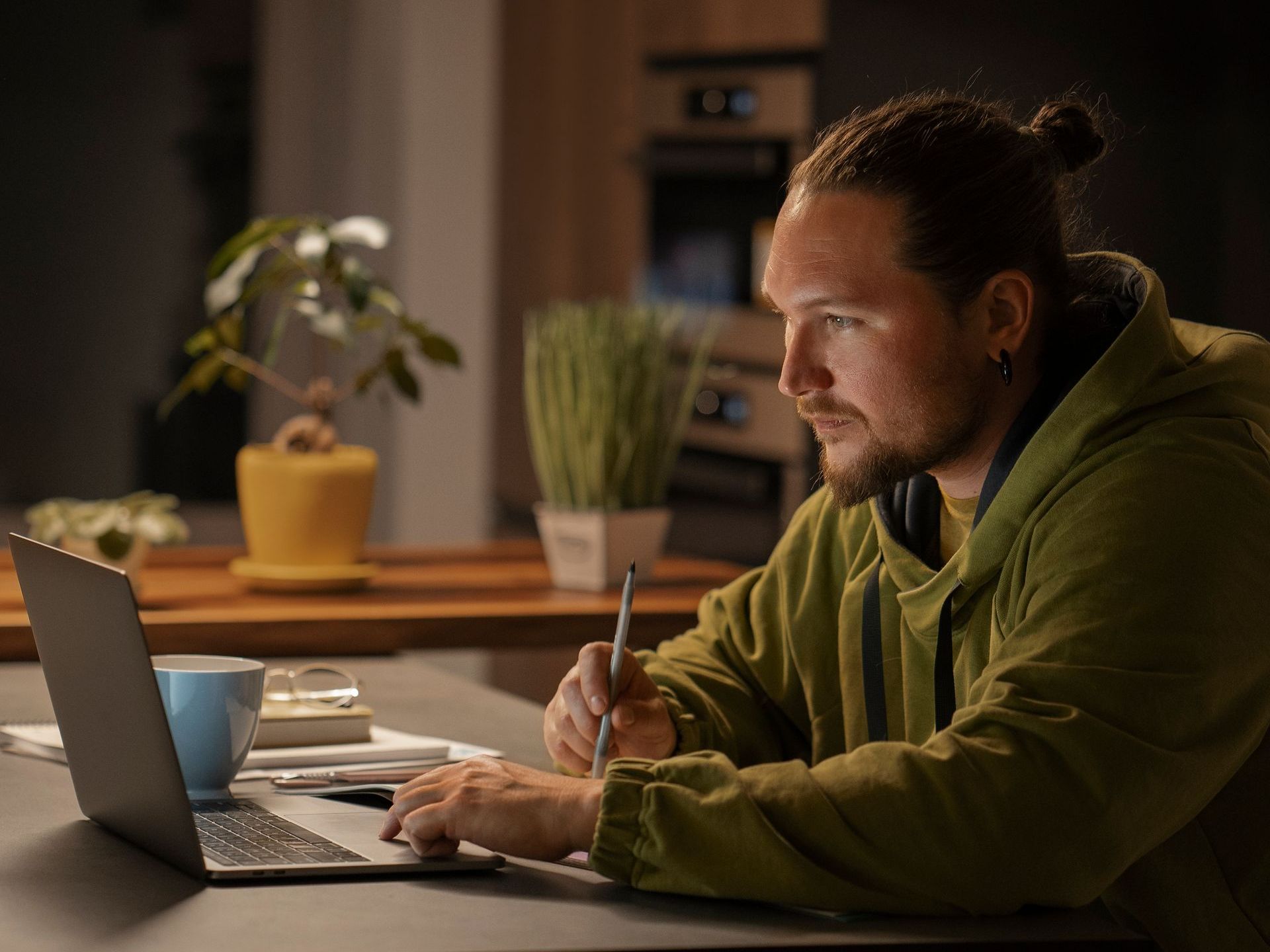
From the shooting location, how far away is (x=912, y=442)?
4.58ft

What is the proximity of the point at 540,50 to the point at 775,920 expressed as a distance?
3.72 meters

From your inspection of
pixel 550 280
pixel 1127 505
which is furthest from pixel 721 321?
pixel 1127 505

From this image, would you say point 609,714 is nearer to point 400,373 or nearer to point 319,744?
point 319,744

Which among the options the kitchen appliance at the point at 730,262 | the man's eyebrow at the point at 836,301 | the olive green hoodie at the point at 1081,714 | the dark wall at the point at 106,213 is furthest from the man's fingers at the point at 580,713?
the dark wall at the point at 106,213

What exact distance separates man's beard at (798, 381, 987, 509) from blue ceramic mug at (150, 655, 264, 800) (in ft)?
1.71

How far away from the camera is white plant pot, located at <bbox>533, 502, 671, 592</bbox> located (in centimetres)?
235

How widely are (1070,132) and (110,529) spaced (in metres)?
1.33

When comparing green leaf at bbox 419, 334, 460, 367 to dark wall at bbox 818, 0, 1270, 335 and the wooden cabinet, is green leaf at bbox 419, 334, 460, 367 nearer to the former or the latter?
dark wall at bbox 818, 0, 1270, 335

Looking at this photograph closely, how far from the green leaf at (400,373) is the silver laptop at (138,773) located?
119 cm

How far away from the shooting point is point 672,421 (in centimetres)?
242

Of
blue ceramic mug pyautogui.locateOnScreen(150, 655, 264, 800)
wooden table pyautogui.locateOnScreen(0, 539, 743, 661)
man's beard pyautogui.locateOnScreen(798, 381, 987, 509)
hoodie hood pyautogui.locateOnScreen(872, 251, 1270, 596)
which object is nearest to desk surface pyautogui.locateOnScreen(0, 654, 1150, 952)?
blue ceramic mug pyautogui.locateOnScreen(150, 655, 264, 800)

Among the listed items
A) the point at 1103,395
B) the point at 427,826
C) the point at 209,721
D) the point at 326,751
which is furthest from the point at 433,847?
the point at 1103,395

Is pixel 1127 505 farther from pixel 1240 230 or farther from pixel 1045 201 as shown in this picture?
pixel 1240 230

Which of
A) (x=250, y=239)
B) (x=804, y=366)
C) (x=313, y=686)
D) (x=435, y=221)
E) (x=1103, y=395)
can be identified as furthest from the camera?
(x=435, y=221)
